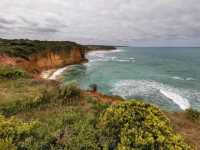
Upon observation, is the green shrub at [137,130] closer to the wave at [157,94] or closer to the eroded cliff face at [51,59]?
the wave at [157,94]

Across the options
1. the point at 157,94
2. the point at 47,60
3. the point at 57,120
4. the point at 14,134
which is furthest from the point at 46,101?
the point at 47,60

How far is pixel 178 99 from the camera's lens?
18.2 m

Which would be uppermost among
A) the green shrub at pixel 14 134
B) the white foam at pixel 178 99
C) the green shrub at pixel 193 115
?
the green shrub at pixel 14 134

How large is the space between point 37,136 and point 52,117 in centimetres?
178

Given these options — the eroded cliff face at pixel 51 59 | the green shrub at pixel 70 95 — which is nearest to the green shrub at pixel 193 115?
the green shrub at pixel 70 95

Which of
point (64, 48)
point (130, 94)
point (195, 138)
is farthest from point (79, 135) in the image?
point (64, 48)

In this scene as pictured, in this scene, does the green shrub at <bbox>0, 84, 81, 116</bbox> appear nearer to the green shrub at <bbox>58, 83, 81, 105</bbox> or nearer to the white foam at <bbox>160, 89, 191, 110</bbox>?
the green shrub at <bbox>58, 83, 81, 105</bbox>

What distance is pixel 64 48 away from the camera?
44094mm

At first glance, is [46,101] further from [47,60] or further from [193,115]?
[47,60]

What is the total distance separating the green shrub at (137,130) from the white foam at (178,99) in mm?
12676

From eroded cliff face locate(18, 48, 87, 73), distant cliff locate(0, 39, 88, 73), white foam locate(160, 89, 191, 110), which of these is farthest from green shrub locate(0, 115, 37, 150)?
eroded cliff face locate(18, 48, 87, 73)

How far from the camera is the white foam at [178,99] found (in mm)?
16467

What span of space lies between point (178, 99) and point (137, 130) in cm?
1551

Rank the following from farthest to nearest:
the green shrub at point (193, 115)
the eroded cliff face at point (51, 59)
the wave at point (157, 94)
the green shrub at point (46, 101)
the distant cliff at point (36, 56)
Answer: the eroded cliff face at point (51, 59) → the distant cliff at point (36, 56) → the wave at point (157, 94) → the green shrub at point (193, 115) → the green shrub at point (46, 101)
